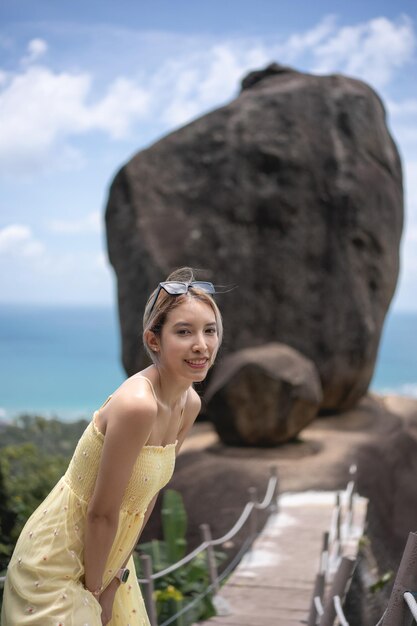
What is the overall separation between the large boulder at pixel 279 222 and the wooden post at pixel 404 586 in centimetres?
876

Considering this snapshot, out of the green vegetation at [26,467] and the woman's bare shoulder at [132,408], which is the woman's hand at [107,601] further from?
the green vegetation at [26,467]

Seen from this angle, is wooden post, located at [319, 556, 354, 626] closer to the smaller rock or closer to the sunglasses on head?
the sunglasses on head

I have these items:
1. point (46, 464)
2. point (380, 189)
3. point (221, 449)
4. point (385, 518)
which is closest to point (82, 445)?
point (385, 518)

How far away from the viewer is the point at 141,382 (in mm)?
1757

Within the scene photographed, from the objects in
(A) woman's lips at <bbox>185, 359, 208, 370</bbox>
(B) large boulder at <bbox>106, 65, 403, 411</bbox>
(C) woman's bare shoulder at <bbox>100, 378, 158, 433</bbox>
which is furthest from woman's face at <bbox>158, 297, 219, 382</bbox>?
(B) large boulder at <bbox>106, 65, 403, 411</bbox>

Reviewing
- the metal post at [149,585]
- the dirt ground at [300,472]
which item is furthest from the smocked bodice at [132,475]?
the dirt ground at [300,472]

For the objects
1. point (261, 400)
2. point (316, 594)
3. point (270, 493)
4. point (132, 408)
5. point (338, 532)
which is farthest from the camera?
point (261, 400)

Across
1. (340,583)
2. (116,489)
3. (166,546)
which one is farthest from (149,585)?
(116,489)

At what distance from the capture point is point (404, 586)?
A: 72.7 inches

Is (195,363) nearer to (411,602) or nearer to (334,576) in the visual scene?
(411,602)

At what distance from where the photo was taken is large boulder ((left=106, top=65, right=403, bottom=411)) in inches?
427

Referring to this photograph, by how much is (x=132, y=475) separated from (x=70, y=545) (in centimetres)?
19

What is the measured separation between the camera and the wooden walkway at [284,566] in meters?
4.32

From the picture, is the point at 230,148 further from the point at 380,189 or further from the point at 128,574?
the point at 128,574
